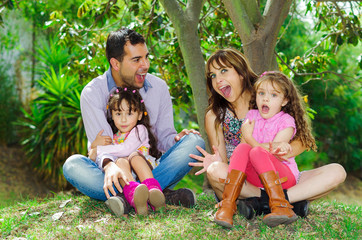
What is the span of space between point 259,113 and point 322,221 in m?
0.85

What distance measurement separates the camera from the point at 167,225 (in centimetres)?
269

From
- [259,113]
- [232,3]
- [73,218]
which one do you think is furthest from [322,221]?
[232,3]

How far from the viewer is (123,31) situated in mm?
3381

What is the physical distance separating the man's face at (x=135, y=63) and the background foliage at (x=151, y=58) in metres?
1.22

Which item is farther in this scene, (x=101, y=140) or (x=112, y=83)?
(x=112, y=83)

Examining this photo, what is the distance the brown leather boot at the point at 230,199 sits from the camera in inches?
99.2

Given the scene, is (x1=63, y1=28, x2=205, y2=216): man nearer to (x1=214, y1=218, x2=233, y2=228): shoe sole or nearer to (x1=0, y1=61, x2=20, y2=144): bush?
(x1=214, y1=218, x2=233, y2=228): shoe sole

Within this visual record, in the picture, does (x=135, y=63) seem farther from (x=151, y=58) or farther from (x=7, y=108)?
(x=7, y=108)

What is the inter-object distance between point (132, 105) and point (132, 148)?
33 cm

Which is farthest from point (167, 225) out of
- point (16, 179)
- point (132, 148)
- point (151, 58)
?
point (16, 179)

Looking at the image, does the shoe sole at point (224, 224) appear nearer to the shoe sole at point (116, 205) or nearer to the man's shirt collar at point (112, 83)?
the shoe sole at point (116, 205)

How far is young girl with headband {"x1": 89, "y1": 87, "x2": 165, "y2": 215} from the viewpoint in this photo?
2840 millimetres

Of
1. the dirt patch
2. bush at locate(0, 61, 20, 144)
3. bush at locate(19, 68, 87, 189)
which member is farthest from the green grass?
bush at locate(0, 61, 20, 144)

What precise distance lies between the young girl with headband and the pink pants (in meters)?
0.60
